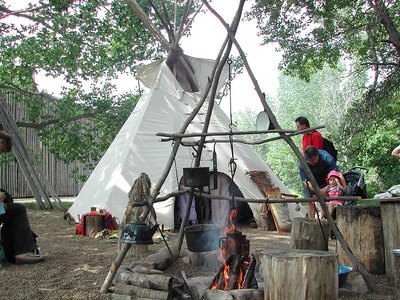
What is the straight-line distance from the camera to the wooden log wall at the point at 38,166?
496 inches

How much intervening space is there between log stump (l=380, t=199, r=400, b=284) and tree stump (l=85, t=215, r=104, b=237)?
14.2 feet

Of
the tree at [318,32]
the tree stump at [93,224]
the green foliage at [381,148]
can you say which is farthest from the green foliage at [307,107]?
the tree stump at [93,224]

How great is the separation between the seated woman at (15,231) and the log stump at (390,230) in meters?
3.54

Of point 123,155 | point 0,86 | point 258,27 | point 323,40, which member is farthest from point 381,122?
point 0,86

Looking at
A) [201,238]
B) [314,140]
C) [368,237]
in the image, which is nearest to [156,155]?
[314,140]

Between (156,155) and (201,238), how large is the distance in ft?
12.1

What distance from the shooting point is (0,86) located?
984 cm

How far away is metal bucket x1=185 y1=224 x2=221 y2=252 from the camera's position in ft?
12.8

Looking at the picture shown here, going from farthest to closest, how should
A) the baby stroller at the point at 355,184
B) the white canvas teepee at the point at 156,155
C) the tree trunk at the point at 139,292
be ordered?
the white canvas teepee at the point at 156,155 → the baby stroller at the point at 355,184 → the tree trunk at the point at 139,292

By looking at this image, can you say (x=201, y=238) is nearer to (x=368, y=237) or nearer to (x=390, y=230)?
(x=368, y=237)

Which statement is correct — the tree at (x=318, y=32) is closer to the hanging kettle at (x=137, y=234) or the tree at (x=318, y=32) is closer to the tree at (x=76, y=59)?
the tree at (x=76, y=59)

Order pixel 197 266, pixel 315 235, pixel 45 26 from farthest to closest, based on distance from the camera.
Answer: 1. pixel 45 26
2. pixel 197 266
3. pixel 315 235

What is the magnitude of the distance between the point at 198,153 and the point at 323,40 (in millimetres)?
7488

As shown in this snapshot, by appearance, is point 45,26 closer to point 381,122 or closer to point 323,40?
point 323,40
